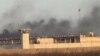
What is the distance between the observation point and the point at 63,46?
2643 inches

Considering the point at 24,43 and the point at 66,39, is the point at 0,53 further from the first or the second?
the point at 66,39

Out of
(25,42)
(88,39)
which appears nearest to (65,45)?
(88,39)

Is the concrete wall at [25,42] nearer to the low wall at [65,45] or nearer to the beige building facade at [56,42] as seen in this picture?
the beige building facade at [56,42]

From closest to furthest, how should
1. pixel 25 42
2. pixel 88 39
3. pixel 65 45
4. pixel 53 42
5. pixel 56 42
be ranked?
1. pixel 25 42
2. pixel 65 45
3. pixel 88 39
4. pixel 53 42
5. pixel 56 42

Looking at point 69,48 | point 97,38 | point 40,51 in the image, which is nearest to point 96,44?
point 97,38

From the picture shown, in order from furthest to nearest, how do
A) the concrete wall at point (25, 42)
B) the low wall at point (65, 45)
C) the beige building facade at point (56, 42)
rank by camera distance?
1. the low wall at point (65, 45)
2. the beige building facade at point (56, 42)
3. the concrete wall at point (25, 42)

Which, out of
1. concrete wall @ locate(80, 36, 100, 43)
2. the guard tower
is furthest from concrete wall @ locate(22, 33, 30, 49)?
concrete wall @ locate(80, 36, 100, 43)

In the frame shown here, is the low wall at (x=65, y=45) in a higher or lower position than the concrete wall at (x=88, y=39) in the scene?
lower

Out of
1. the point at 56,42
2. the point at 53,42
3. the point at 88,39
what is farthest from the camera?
the point at 56,42

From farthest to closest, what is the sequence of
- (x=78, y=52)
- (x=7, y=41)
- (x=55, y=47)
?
(x=7, y=41) < (x=55, y=47) < (x=78, y=52)

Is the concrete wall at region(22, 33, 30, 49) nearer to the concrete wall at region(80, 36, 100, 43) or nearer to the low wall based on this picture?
the low wall

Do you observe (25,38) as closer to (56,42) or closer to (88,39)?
(56,42)

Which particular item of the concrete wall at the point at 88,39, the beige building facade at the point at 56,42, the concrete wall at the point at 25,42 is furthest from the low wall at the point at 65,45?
the concrete wall at the point at 25,42

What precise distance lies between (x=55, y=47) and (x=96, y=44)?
25.7 feet
